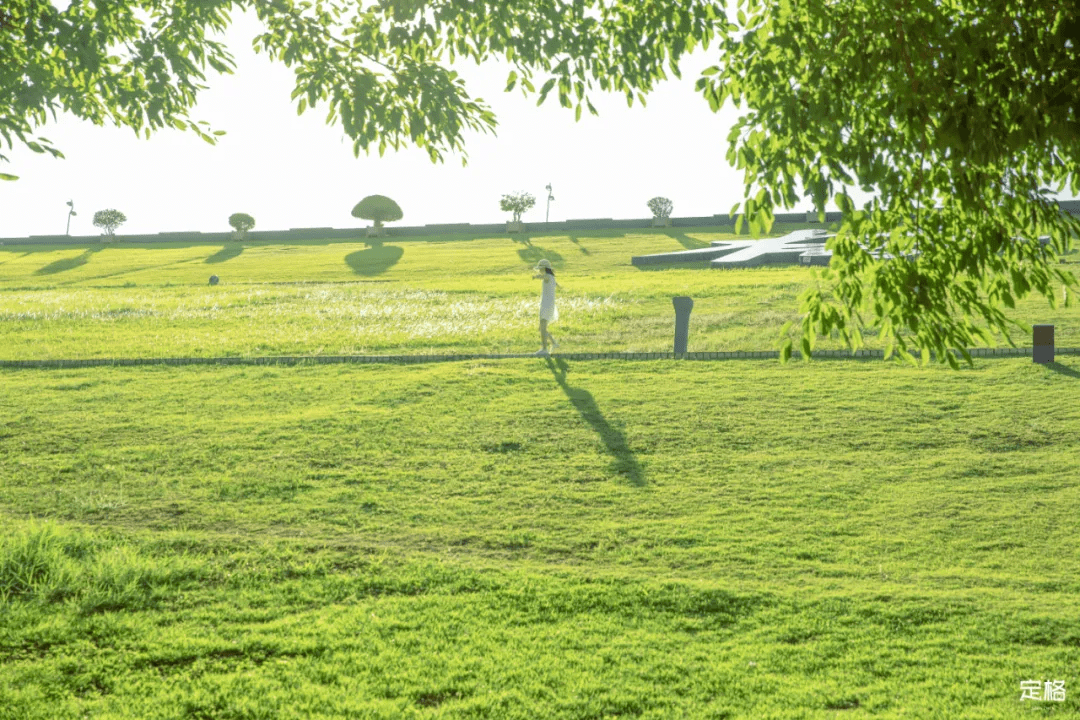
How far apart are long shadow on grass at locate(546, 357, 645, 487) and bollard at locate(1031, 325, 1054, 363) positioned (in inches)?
315

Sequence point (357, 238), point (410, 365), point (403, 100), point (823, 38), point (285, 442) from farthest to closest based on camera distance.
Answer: point (357, 238) < point (410, 365) < point (285, 442) < point (403, 100) < point (823, 38)

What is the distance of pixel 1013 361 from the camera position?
16.6 m

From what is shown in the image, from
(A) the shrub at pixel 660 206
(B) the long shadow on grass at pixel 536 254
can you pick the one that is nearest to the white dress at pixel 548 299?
(B) the long shadow on grass at pixel 536 254

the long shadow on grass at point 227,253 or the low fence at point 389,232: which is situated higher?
the low fence at point 389,232

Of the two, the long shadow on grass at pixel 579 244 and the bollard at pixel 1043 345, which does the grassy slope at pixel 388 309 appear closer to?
the long shadow on grass at pixel 579 244

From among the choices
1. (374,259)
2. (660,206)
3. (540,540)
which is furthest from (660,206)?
(540,540)

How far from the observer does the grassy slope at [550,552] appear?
582 cm

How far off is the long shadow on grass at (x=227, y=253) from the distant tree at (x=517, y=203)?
22.8 metres

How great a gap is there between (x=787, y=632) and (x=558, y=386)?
967cm

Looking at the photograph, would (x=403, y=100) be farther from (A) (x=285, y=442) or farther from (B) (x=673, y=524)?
(A) (x=285, y=442)

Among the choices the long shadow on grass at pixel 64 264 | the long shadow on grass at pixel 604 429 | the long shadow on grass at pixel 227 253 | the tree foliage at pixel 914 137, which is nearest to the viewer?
the tree foliage at pixel 914 137

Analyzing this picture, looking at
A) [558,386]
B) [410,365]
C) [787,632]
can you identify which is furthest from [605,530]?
[410,365]

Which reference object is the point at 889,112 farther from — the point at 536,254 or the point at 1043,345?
the point at 536,254

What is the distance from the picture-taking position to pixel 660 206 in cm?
8300
